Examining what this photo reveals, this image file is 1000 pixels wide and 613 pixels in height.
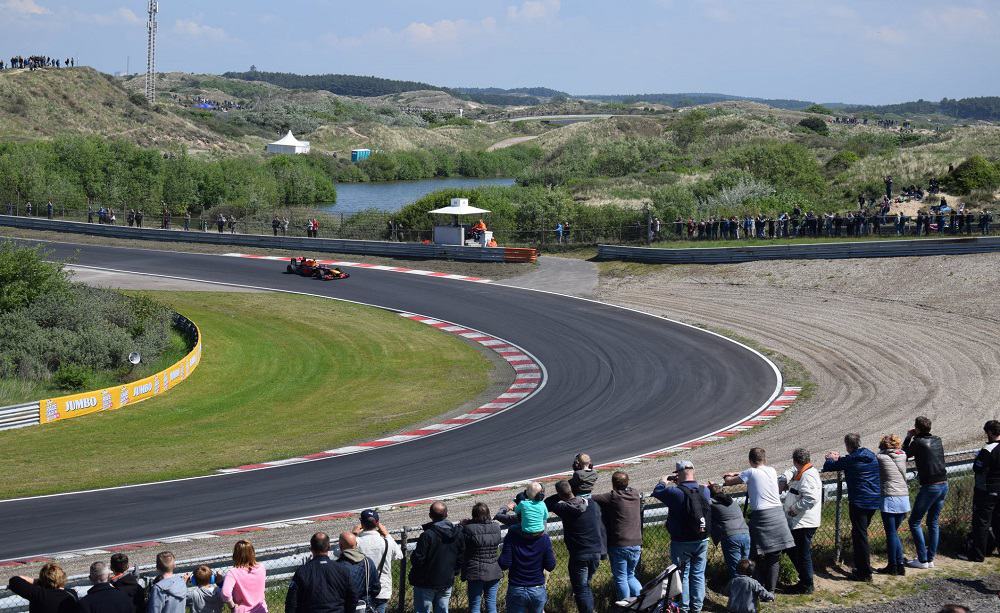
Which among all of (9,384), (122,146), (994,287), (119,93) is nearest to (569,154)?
(122,146)

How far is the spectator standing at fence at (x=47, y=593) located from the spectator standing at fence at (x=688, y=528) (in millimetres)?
5756

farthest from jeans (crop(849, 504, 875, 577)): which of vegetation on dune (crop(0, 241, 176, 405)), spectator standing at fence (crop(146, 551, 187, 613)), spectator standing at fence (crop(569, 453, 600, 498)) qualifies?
vegetation on dune (crop(0, 241, 176, 405))

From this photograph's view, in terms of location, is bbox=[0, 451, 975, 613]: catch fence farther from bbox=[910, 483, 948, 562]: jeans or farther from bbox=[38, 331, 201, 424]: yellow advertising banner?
bbox=[38, 331, 201, 424]: yellow advertising banner

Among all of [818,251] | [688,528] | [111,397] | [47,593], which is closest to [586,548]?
[688,528]

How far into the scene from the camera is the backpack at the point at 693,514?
35.5 ft

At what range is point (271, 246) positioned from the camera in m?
56.5

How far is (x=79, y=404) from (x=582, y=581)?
20.6 m

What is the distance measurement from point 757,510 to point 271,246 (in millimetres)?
47995

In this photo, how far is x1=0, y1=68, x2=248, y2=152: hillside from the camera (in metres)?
128

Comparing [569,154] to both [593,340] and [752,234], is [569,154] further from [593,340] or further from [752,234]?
[593,340]

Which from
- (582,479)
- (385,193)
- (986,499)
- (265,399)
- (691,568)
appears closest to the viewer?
(691,568)

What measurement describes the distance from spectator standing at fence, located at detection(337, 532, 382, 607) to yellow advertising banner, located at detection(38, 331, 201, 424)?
1972cm

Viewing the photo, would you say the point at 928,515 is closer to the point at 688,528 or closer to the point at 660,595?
the point at 688,528

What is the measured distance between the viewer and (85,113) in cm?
13588
